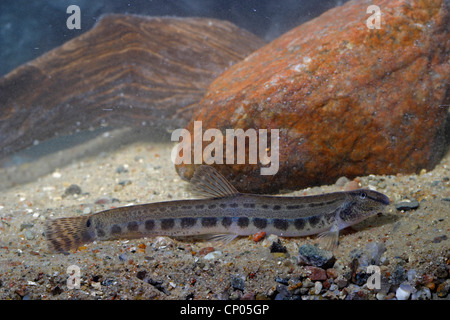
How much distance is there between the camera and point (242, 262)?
3.03 metres

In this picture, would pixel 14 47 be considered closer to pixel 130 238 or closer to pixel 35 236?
pixel 35 236

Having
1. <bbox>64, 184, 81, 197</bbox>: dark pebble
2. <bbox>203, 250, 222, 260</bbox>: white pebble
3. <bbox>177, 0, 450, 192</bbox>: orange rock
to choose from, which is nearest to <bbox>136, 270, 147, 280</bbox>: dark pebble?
<bbox>203, 250, 222, 260</bbox>: white pebble

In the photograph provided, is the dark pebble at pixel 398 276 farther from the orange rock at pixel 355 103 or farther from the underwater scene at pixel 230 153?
the orange rock at pixel 355 103

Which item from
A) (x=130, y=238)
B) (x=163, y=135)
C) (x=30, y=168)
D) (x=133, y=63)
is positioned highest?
(x=133, y=63)

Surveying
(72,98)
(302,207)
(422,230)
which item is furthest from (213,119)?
(72,98)

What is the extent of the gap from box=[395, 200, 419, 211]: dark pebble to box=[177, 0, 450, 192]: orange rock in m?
0.87

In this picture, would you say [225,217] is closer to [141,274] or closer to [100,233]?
[141,274]

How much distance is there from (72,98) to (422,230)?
6341 mm

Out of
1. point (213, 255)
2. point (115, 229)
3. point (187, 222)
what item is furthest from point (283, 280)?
point (115, 229)

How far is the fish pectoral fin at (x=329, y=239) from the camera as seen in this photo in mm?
3241

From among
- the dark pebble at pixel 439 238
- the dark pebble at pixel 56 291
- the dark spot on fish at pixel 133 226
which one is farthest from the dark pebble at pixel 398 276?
the dark pebble at pixel 56 291

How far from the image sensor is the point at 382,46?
437 centimetres

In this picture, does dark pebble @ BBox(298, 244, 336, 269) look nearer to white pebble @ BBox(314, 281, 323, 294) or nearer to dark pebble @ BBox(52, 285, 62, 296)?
white pebble @ BBox(314, 281, 323, 294)
